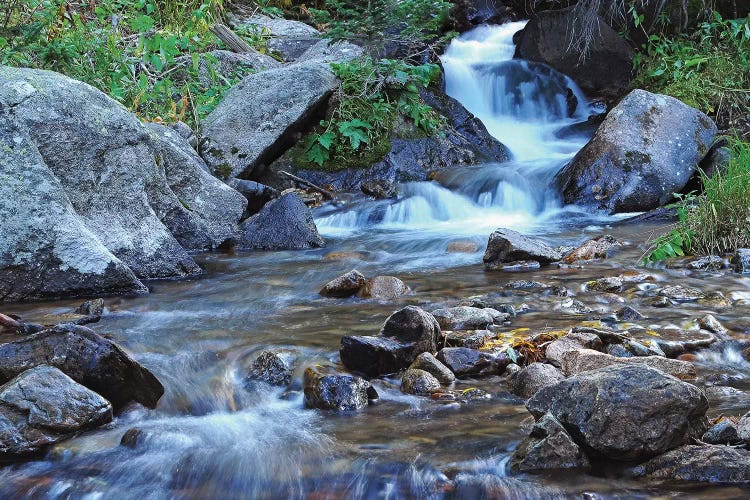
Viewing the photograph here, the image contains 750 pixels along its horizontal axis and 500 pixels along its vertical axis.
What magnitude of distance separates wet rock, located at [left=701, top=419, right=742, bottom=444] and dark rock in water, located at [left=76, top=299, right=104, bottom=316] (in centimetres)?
378

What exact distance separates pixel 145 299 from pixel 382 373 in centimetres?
243

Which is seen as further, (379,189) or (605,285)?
(379,189)

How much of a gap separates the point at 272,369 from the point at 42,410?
1.11 metres

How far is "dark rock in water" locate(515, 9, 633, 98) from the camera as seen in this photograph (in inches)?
488

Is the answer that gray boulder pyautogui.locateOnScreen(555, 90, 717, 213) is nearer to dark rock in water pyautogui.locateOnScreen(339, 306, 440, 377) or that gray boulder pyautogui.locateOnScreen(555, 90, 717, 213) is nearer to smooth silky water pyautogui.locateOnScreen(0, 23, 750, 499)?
smooth silky water pyautogui.locateOnScreen(0, 23, 750, 499)

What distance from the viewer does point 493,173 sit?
9617 millimetres

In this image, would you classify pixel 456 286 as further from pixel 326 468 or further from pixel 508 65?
pixel 508 65

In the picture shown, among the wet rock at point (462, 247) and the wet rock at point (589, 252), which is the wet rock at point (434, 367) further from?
the wet rock at point (462, 247)

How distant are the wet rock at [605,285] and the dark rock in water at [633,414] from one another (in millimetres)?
2596

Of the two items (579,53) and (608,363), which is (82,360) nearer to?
(608,363)

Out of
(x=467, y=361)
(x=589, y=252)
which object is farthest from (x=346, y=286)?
(x=589, y=252)

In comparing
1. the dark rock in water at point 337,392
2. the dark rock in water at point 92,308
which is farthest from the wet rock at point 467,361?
the dark rock in water at point 92,308

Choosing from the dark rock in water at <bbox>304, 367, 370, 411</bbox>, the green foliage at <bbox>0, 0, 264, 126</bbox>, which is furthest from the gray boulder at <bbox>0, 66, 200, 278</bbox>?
the dark rock in water at <bbox>304, 367, 370, 411</bbox>

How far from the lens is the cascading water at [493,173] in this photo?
8.63 m
